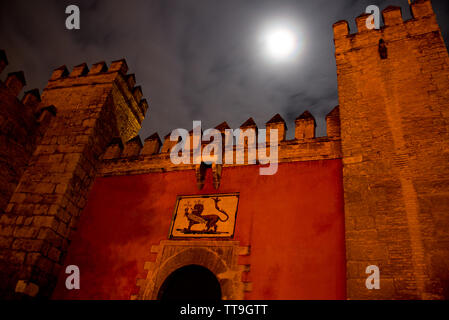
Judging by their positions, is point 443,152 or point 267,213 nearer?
point 443,152

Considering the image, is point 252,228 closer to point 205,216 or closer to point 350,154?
point 205,216

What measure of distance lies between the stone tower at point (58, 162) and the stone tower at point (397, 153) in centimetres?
517

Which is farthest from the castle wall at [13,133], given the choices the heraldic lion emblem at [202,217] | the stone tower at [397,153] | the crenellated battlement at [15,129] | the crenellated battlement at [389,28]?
the crenellated battlement at [389,28]

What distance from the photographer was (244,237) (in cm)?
500

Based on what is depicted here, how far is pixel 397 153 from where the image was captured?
4.70m

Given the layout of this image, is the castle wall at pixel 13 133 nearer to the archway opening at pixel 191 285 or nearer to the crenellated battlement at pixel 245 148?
the crenellated battlement at pixel 245 148

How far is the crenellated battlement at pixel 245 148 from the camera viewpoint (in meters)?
5.53

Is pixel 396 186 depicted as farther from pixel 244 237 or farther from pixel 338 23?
pixel 338 23

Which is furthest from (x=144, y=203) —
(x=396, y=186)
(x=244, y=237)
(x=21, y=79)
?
(x=396, y=186)

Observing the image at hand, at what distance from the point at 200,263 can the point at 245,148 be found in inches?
94.6

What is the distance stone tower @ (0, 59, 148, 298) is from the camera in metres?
5.28

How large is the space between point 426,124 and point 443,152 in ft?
1.83

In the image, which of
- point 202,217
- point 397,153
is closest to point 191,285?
point 202,217
